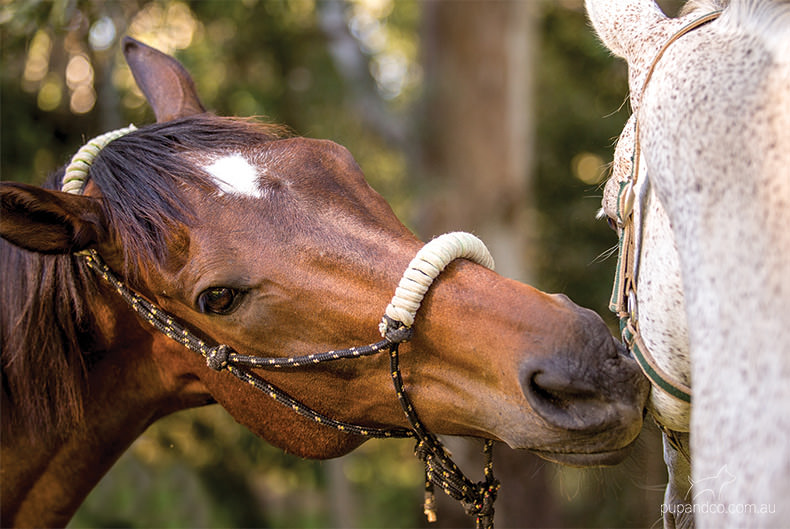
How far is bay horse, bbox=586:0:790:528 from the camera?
940 mm

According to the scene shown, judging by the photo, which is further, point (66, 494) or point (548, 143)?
point (548, 143)

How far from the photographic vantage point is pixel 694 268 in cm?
104

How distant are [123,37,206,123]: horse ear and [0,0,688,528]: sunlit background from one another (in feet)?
4.05

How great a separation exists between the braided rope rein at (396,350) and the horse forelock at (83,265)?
0.29ft

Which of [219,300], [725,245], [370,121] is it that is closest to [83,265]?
[219,300]

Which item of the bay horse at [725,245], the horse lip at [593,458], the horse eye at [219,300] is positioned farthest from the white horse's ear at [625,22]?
the horse eye at [219,300]

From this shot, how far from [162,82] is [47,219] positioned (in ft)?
2.79

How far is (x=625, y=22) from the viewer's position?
152cm

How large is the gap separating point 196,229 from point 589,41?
6522 millimetres

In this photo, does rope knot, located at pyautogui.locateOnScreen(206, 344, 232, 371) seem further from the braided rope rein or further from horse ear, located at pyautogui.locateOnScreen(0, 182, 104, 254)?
horse ear, located at pyautogui.locateOnScreen(0, 182, 104, 254)

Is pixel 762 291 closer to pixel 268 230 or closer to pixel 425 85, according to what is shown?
pixel 268 230

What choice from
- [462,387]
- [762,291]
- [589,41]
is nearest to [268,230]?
[462,387]

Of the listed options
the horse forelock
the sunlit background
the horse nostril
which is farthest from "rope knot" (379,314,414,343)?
the sunlit background

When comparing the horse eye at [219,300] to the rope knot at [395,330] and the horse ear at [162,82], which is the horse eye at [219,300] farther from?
the horse ear at [162,82]
